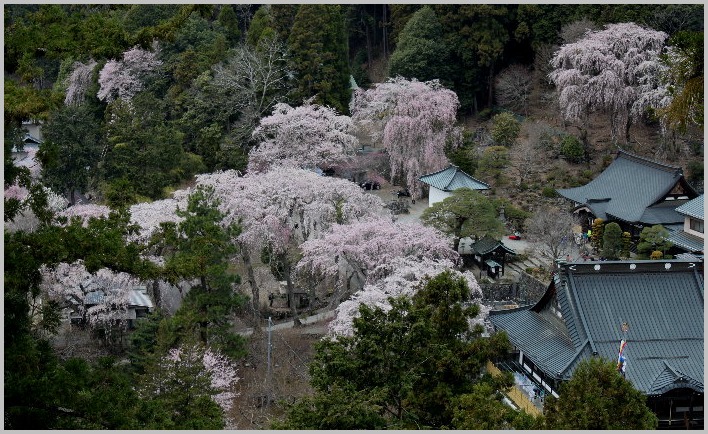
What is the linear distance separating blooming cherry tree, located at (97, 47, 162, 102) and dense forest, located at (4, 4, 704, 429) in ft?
0.31

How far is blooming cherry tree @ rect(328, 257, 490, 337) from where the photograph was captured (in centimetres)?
1892

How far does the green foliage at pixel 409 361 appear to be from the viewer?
11852 millimetres

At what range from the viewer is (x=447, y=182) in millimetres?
28641

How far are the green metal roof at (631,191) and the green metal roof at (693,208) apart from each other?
2.47ft

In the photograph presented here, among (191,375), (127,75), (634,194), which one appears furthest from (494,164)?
(191,375)

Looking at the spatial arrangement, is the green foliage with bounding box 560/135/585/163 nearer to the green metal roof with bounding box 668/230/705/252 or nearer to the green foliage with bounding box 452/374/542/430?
the green metal roof with bounding box 668/230/705/252

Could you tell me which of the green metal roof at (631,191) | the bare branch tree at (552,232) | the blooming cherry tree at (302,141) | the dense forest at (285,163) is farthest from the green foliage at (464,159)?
the bare branch tree at (552,232)

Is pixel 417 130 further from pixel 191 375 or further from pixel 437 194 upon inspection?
pixel 191 375

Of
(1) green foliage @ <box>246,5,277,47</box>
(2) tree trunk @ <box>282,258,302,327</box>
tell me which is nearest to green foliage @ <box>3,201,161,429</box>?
(2) tree trunk @ <box>282,258,302,327</box>

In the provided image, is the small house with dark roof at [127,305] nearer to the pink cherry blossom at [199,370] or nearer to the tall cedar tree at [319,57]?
the pink cherry blossom at [199,370]

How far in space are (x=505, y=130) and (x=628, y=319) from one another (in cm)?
1600

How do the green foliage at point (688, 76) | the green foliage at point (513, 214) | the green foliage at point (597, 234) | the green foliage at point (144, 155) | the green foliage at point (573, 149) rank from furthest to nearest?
the green foliage at point (573, 149) → the green foliage at point (513, 214) → the green foliage at point (144, 155) → the green foliage at point (597, 234) → the green foliage at point (688, 76)

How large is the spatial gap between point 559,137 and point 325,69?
30.6 feet

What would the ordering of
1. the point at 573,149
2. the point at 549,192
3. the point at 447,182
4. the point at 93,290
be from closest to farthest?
the point at 93,290 → the point at 447,182 → the point at 549,192 → the point at 573,149
